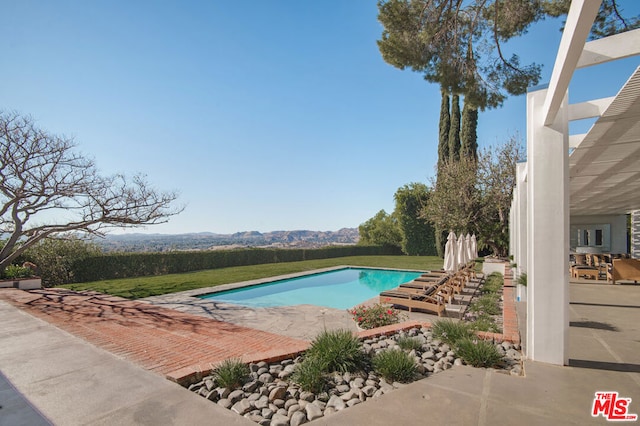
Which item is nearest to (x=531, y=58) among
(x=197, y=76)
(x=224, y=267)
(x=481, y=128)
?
(x=197, y=76)

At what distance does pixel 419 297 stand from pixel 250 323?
4.03 m

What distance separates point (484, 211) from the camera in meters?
18.7

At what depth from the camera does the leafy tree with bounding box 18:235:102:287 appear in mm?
14336

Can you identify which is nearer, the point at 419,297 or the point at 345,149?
the point at 419,297

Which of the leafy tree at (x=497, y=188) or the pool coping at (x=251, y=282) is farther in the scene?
the leafy tree at (x=497, y=188)

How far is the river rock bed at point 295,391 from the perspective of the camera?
10.0ft

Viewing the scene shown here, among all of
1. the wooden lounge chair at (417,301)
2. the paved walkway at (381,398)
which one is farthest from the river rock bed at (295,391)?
the wooden lounge chair at (417,301)

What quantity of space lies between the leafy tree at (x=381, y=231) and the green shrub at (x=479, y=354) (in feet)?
97.6

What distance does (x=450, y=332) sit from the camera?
478 cm

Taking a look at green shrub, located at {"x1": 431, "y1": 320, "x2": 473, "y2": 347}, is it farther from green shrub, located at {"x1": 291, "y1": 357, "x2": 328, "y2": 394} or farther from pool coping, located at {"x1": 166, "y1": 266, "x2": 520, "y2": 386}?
green shrub, located at {"x1": 291, "y1": 357, "x2": 328, "y2": 394}

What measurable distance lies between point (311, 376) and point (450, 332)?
2.30 metres

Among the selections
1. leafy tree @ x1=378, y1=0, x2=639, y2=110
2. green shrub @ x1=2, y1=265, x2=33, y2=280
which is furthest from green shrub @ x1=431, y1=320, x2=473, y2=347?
green shrub @ x1=2, y1=265, x2=33, y2=280

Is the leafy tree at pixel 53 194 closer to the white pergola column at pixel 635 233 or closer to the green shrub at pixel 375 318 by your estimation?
the green shrub at pixel 375 318

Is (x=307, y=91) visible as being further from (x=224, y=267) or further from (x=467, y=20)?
(x=224, y=267)
